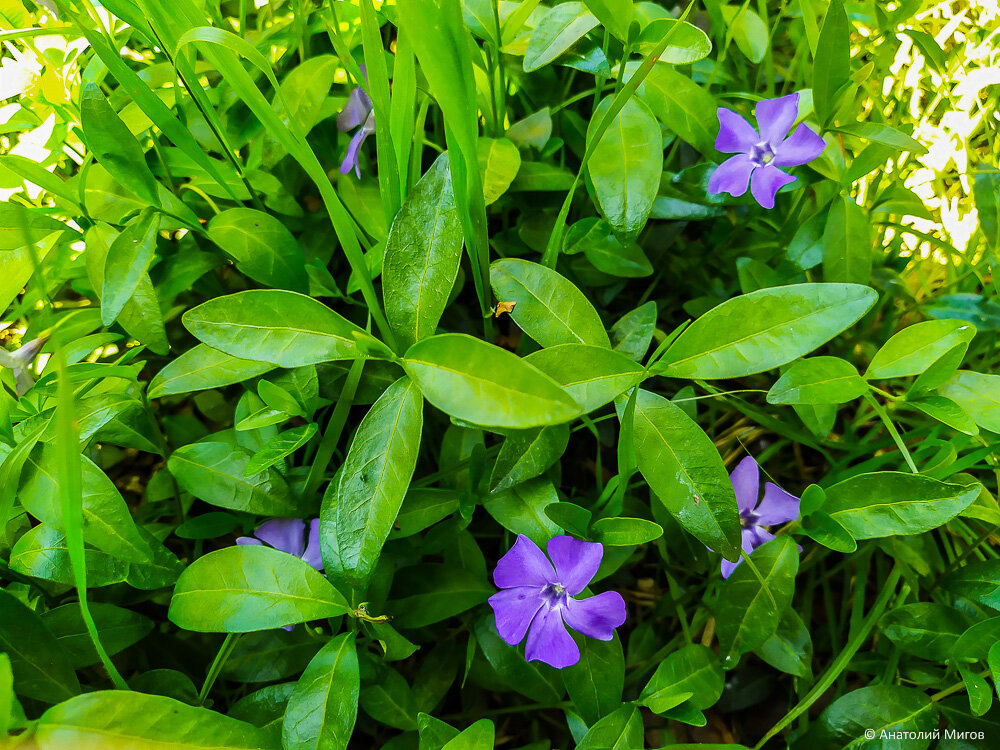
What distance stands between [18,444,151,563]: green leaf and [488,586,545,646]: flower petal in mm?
347

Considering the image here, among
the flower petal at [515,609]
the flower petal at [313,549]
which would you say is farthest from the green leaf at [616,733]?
the flower petal at [313,549]

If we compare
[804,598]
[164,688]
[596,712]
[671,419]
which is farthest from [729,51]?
[164,688]

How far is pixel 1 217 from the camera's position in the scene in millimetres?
738

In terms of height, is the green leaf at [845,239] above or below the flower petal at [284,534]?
above

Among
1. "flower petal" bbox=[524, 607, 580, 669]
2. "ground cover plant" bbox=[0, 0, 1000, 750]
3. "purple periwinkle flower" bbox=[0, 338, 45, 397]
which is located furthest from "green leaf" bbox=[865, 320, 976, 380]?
"purple periwinkle flower" bbox=[0, 338, 45, 397]

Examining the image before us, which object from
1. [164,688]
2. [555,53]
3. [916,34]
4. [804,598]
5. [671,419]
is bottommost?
[804,598]

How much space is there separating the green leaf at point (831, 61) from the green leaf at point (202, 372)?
2.17ft

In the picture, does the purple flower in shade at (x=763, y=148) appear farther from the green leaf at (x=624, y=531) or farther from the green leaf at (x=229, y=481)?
the green leaf at (x=229, y=481)

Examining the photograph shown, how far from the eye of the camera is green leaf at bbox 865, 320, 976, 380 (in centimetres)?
76

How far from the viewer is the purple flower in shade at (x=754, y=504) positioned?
33.2 inches

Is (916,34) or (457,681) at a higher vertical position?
(916,34)

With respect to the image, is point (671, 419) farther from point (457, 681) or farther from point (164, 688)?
point (164, 688)

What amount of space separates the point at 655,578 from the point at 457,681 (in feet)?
1.00

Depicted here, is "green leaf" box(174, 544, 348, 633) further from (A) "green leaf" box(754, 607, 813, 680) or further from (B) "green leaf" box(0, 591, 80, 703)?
(A) "green leaf" box(754, 607, 813, 680)
